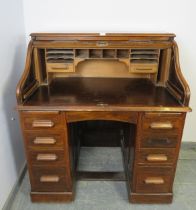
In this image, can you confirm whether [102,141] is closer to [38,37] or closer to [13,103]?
[13,103]

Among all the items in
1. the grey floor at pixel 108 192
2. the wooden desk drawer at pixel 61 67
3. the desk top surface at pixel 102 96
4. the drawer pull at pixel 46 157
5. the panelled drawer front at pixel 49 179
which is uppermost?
the wooden desk drawer at pixel 61 67

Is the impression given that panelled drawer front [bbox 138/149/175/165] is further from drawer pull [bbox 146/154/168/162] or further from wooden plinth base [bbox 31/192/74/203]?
wooden plinth base [bbox 31/192/74/203]

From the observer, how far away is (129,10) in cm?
166

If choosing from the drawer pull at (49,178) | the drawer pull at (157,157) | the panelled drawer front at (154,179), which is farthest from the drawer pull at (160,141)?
the drawer pull at (49,178)

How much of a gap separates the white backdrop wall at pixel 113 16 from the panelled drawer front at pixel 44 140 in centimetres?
90

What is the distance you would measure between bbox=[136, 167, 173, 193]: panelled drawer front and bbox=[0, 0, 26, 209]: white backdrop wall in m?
0.95

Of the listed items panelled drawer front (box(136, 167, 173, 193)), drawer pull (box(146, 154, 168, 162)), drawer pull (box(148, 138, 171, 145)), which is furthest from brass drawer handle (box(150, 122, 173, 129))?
panelled drawer front (box(136, 167, 173, 193))

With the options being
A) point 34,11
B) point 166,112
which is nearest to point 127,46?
point 166,112

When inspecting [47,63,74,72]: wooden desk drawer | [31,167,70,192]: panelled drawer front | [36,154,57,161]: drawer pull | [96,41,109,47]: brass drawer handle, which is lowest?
[31,167,70,192]: panelled drawer front

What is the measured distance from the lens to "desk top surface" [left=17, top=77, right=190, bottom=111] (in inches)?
48.8

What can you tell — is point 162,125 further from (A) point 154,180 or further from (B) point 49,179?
(B) point 49,179

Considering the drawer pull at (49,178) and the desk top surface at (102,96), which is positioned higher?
the desk top surface at (102,96)

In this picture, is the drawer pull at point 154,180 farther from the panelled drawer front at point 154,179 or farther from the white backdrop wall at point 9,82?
the white backdrop wall at point 9,82

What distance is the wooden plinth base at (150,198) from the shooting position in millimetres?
1538
